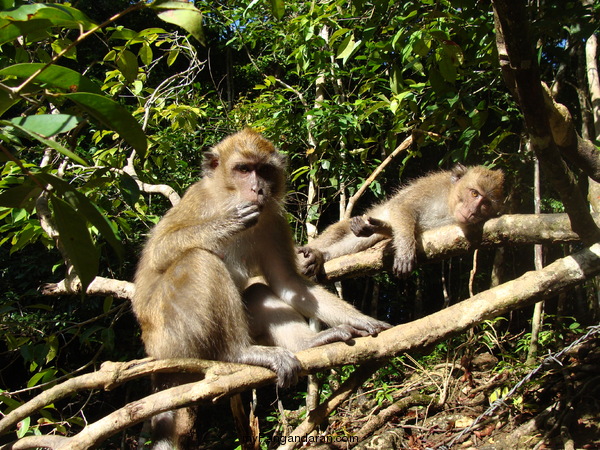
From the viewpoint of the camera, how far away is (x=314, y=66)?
8305 millimetres

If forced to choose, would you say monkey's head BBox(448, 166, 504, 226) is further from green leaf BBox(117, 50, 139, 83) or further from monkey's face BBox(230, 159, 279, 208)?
green leaf BBox(117, 50, 139, 83)

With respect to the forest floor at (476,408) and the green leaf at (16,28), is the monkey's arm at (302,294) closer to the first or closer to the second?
the forest floor at (476,408)

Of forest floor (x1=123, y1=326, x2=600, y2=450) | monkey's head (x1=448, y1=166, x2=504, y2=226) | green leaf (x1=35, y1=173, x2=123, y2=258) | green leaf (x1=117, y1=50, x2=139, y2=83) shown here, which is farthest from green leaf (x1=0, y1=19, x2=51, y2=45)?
monkey's head (x1=448, y1=166, x2=504, y2=226)

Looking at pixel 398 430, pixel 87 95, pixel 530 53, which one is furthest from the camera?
pixel 398 430

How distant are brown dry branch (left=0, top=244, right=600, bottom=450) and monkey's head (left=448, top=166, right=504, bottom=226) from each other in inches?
73.5

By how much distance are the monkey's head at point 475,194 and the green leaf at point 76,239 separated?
15.9 feet

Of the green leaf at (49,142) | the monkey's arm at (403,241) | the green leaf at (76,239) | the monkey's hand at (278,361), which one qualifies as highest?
the green leaf at (49,142)

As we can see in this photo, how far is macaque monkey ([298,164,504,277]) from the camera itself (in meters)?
5.37

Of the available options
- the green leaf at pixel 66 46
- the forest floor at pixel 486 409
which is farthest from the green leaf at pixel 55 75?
the forest floor at pixel 486 409

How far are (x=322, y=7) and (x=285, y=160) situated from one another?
90.1 inches

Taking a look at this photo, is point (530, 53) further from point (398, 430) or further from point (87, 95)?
point (398, 430)

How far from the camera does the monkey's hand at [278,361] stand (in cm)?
347

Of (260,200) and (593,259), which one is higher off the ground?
(260,200)

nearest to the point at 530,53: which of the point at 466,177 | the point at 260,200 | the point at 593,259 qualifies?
the point at 593,259
